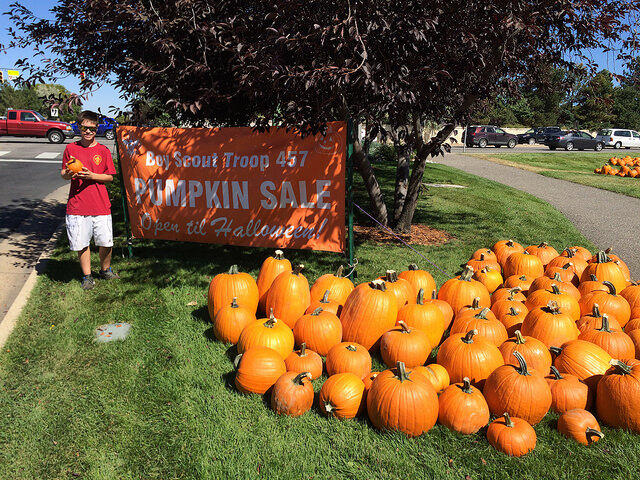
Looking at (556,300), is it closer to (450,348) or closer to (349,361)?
(450,348)

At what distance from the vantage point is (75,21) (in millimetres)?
6184

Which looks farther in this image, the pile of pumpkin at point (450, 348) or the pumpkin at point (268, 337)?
the pumpkin at point (268, 337)

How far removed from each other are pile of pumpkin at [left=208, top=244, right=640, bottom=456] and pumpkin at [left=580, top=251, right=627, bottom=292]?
12mm

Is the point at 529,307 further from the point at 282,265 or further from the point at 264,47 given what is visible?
the point at 264,47

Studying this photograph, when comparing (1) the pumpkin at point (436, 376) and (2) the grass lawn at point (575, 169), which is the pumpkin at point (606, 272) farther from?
(2) the grass lawn at point (575, 169)

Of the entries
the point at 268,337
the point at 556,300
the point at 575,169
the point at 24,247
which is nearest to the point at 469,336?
the point at 556,300

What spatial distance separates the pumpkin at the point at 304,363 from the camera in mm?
3449

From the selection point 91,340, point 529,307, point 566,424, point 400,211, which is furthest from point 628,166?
point 91,340

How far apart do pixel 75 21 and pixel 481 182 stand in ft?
A: 44.3

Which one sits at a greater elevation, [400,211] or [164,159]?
[164,159]

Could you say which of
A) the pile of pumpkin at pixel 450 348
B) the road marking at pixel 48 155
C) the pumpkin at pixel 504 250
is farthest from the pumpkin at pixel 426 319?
the road marking at pixel 48 155

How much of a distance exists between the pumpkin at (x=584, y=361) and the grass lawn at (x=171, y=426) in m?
0.41

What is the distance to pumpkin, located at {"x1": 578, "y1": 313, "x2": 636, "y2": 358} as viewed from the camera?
11.6 feet

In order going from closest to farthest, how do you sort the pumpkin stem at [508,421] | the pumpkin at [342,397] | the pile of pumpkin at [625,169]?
the pumpkin stem at [508,421] → the pumpkin at [342,397] → the pile of pumpkin at [625,169]
